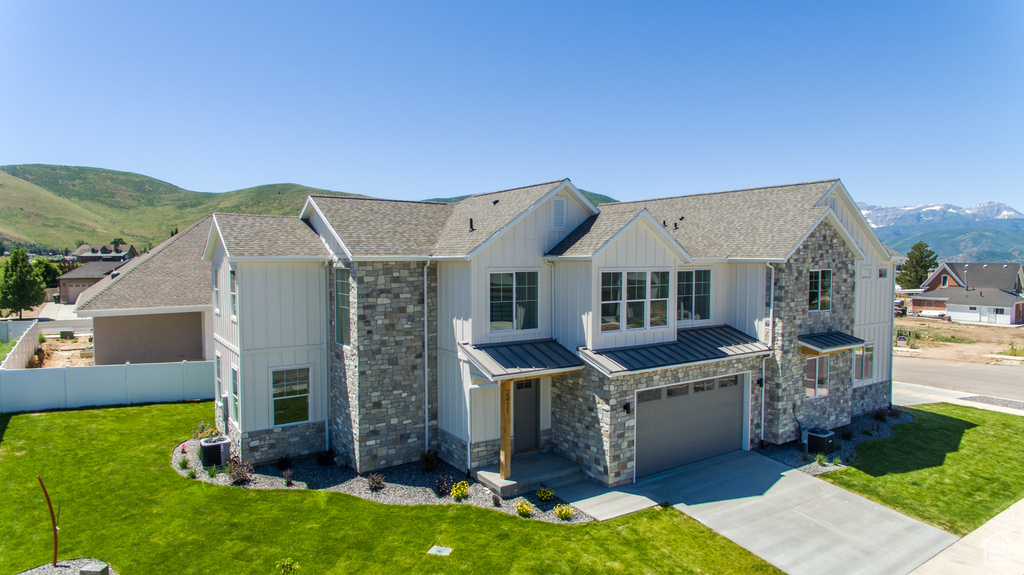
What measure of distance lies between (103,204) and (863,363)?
725ft

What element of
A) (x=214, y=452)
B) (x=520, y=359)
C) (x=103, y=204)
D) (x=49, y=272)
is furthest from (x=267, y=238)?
(x=103, y=204)

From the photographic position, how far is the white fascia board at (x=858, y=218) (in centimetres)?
1623

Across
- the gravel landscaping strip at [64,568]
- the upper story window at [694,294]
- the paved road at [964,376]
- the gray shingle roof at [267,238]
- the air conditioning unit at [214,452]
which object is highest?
the gray shingle roof at [267,238]

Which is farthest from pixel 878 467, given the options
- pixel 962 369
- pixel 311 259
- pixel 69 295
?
pixel 69 295

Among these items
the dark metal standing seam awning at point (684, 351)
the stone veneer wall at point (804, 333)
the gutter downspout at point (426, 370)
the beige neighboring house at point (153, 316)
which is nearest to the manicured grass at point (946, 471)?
the stone veneer wall at point (804, 333)

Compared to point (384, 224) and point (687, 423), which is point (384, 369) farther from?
point (687, 423)

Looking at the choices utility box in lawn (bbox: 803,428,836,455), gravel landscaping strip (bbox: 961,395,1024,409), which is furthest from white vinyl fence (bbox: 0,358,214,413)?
gravel landscaping strip (bbox: 961,395,1024,409)

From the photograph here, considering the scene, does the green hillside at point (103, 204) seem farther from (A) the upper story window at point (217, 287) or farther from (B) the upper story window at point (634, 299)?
(B) the upper story window at point (634, 299)

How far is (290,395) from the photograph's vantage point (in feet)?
44.8

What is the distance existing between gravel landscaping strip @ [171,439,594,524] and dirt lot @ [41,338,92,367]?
575 inches

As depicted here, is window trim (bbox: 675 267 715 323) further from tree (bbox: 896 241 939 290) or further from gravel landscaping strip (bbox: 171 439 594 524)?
tree (bbox: 896 241 939 290)

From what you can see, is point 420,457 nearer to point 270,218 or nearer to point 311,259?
point 311,259

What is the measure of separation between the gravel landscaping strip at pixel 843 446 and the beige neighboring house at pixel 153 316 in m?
19.7

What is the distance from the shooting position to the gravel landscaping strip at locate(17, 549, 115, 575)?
8469 millimetres
